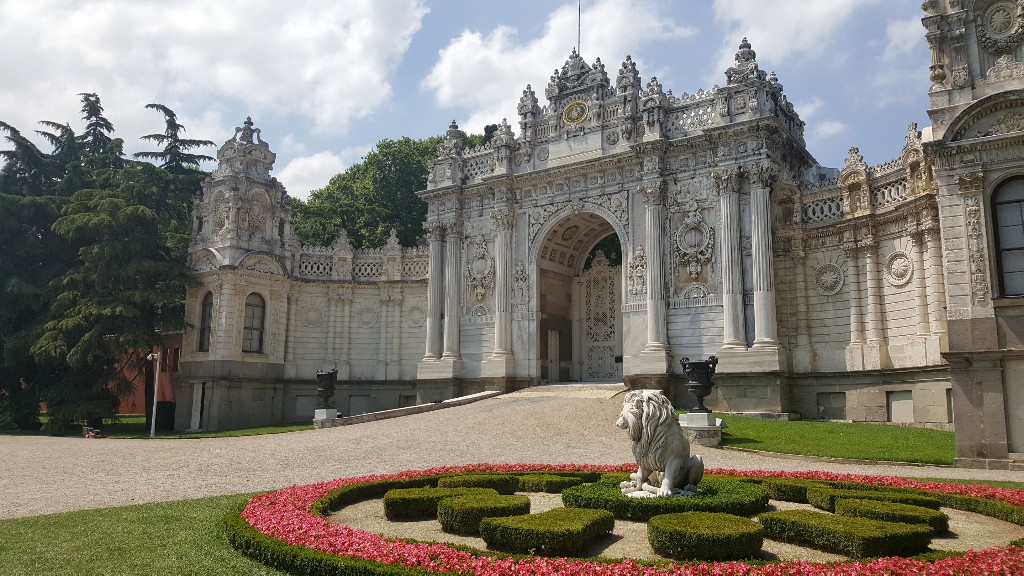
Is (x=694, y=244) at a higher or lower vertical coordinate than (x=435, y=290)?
higher

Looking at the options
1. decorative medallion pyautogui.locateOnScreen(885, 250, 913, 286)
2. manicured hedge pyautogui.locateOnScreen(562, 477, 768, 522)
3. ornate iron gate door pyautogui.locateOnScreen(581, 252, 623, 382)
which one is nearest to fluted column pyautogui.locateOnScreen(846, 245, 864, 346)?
decorative medallion pyautogui.locateOnScreen(885, 250, 913, 286)

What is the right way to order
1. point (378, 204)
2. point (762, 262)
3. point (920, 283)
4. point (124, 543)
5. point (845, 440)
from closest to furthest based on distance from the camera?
point (124, 543)
point (845, 440)
point (920, 283)
point (762, 262)
point (378, 204)

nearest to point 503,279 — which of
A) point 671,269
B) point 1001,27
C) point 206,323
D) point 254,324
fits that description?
point 671,269

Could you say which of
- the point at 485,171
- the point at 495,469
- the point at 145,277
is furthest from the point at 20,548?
the point at 485,171

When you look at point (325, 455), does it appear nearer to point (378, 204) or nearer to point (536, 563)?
point (536, 563)

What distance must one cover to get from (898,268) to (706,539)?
65.7 ft

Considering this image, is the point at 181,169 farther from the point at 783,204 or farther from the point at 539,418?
the point at 783,204

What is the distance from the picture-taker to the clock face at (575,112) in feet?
108

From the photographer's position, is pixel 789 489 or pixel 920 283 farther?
pixel 920 283

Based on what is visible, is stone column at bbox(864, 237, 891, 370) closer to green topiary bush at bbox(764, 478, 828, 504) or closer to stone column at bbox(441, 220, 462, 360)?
green topiary bush at bbox(764, 478, 828, 504)

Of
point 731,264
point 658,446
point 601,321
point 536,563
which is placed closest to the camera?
point 536,563

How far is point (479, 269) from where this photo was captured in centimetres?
3466

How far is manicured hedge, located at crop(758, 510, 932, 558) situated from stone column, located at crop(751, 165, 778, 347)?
1831 centimetres

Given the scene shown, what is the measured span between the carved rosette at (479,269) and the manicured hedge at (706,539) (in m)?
26.3
